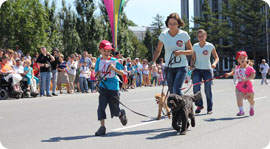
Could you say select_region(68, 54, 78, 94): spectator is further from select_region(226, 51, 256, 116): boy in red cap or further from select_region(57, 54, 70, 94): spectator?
select_region(226, 51, 256, 116): boy in red cap

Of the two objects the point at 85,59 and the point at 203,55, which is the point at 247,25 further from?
the point at 203,55

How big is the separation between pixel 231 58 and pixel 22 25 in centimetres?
3482

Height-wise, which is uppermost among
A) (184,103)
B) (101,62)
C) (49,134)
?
(101,62)

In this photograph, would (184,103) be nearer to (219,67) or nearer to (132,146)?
(132,146)

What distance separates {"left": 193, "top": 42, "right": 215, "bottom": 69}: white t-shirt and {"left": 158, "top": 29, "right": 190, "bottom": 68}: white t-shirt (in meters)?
1.66

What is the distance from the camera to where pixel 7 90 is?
48.2 ft

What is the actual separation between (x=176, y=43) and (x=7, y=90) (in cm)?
996

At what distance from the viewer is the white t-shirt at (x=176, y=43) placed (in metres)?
6.84

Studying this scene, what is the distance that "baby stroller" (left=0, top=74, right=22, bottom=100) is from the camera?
14438 mm

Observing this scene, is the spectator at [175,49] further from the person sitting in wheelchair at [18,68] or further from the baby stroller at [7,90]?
the person sitting in wheelchair at [18,68]

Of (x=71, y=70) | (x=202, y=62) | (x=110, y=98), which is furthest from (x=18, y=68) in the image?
(x=110, y=98)

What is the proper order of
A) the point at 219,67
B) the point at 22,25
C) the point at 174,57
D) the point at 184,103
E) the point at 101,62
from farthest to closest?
the point at 219,67, the point at 22,25, the point at 174,57, the point at 101,62, the point at 184,103

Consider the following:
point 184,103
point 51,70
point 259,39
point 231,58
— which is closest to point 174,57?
point 184,103

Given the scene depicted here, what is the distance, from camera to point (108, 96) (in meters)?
6.56
